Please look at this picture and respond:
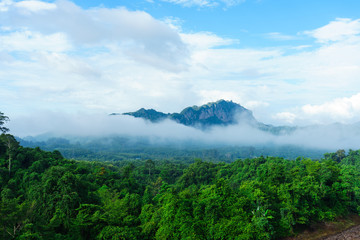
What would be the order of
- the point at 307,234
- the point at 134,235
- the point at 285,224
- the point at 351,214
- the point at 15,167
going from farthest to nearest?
the point at 351,214, the point at 15,167, the point at 307,234, the point at 285,224, the point at 134,235

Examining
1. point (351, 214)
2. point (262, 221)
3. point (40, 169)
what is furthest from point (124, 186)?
point (351, 214)

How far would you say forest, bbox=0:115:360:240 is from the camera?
730 inches

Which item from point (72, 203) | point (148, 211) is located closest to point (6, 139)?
point (72, 203)

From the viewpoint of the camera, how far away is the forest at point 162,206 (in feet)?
60.8

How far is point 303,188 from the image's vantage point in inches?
1192

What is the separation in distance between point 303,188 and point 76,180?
28.1 meters

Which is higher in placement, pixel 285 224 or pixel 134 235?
pixel 134 235

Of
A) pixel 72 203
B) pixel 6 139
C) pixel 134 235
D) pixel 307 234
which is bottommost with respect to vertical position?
pixel 307 234

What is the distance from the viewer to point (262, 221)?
22984 mm

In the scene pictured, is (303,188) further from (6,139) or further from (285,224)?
(6,139)

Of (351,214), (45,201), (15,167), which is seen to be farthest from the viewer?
(351,214)

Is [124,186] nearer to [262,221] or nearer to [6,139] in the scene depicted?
[6,139]

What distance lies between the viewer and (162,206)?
23.1 m

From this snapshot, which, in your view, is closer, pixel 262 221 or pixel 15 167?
pixel 262 221
